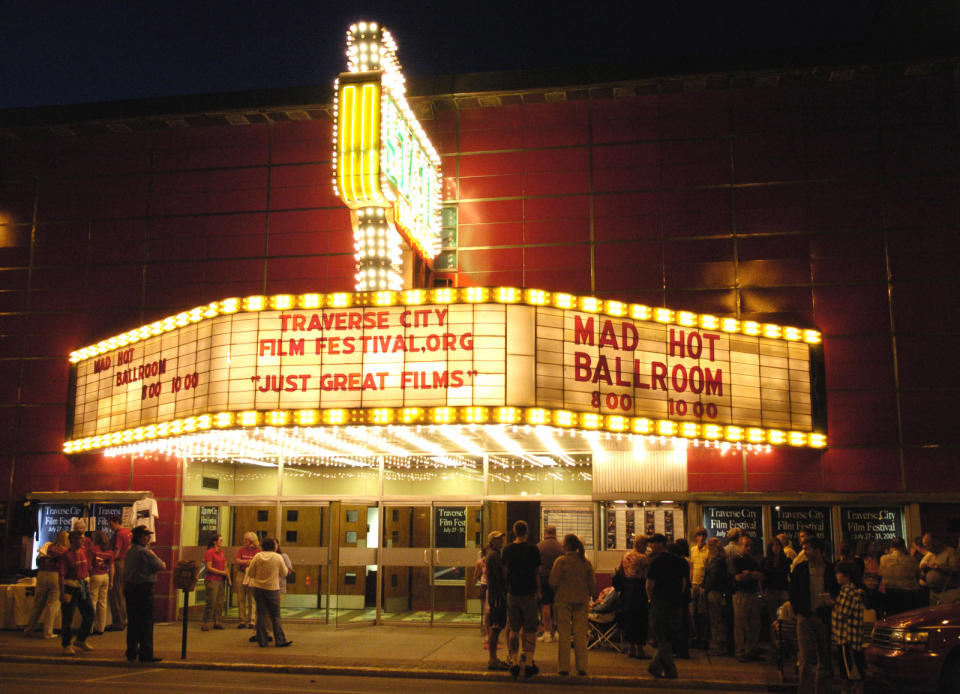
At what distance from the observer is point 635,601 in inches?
504

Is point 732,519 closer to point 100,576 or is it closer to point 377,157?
point 377,157

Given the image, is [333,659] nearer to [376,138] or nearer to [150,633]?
[150,633]

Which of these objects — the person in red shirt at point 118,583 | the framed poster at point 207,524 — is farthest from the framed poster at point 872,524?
the person in red shirt at point 118,583

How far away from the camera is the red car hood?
9.68 m

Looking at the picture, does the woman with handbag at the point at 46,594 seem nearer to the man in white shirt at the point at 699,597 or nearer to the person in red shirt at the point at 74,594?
the person in red shirt at the point at 74,594

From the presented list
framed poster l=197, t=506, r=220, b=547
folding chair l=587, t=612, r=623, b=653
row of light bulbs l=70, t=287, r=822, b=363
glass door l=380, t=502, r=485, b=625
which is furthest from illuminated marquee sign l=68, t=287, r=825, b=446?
glass door l=380, t=502, r=485, b=625

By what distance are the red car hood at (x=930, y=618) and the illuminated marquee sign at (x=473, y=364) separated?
4632 millimetres

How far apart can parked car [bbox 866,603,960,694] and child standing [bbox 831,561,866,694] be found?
0.19m

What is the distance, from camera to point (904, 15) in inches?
1066

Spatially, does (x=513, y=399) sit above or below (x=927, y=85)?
below

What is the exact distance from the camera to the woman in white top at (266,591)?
13797mm

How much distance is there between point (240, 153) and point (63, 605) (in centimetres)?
1002

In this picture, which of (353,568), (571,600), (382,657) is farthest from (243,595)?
(571,600)

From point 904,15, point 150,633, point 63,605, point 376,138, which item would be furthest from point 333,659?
point 904,15
